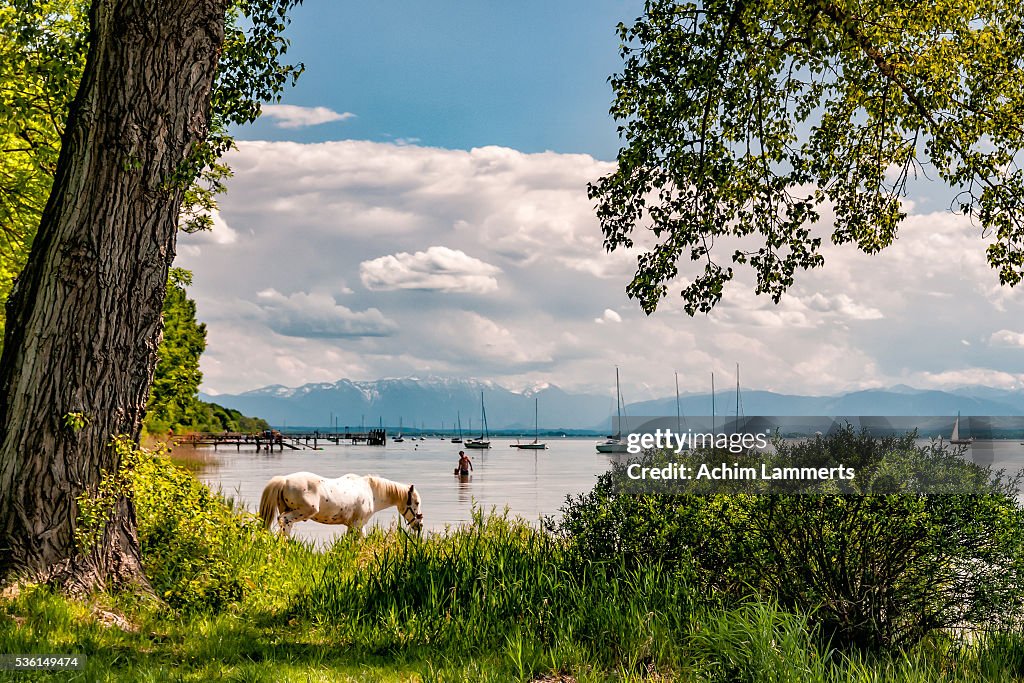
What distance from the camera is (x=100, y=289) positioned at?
8352mm

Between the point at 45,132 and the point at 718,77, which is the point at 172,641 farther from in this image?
the point at 45,132

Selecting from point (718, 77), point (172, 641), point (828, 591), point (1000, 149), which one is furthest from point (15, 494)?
point (1000, 149)

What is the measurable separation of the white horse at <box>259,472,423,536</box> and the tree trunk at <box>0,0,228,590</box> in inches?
264

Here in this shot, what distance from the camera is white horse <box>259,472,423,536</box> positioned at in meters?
15.6

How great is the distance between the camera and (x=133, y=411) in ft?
28.5

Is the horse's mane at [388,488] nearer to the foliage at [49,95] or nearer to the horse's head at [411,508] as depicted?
the horse's head at [411,508]

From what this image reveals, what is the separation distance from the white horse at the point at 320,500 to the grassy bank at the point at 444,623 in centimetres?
573

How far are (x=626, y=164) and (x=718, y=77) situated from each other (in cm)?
174

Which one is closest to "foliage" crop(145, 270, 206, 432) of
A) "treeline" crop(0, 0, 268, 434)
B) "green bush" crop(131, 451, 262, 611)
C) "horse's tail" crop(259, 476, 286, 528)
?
"treeline" crop(0, 0, 268, 434)

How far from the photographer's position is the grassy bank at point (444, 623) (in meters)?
6.89

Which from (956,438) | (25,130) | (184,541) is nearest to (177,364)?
(25,130)

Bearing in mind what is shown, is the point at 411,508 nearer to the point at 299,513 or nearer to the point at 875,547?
the point at 299,513

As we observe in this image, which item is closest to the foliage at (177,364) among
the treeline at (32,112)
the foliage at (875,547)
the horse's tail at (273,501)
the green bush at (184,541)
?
the treeline at (32,112)

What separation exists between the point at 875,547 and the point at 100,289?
7.59m
